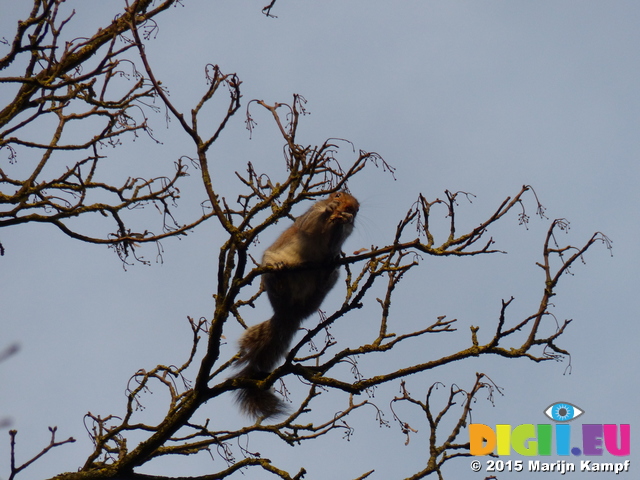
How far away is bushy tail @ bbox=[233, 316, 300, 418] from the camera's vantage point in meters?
7.27

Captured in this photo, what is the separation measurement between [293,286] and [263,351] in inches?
30.0

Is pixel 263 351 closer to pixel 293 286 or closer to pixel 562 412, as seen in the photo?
pixel 293 286

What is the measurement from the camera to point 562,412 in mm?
7836

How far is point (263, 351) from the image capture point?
7.58m

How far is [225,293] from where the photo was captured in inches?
207

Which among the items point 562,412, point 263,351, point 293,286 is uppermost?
point 293,286

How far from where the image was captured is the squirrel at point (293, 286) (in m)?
7.32

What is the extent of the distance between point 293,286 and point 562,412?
328cm

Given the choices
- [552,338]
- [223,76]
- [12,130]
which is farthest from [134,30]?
[552,338]

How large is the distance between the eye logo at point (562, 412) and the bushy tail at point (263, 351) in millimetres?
2954

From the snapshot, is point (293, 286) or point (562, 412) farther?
point (562, 412)

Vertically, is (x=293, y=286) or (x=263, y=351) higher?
(x=293, y=286)

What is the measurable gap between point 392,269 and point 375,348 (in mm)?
722

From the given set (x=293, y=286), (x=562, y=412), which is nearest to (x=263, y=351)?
(x=293, y=286)
